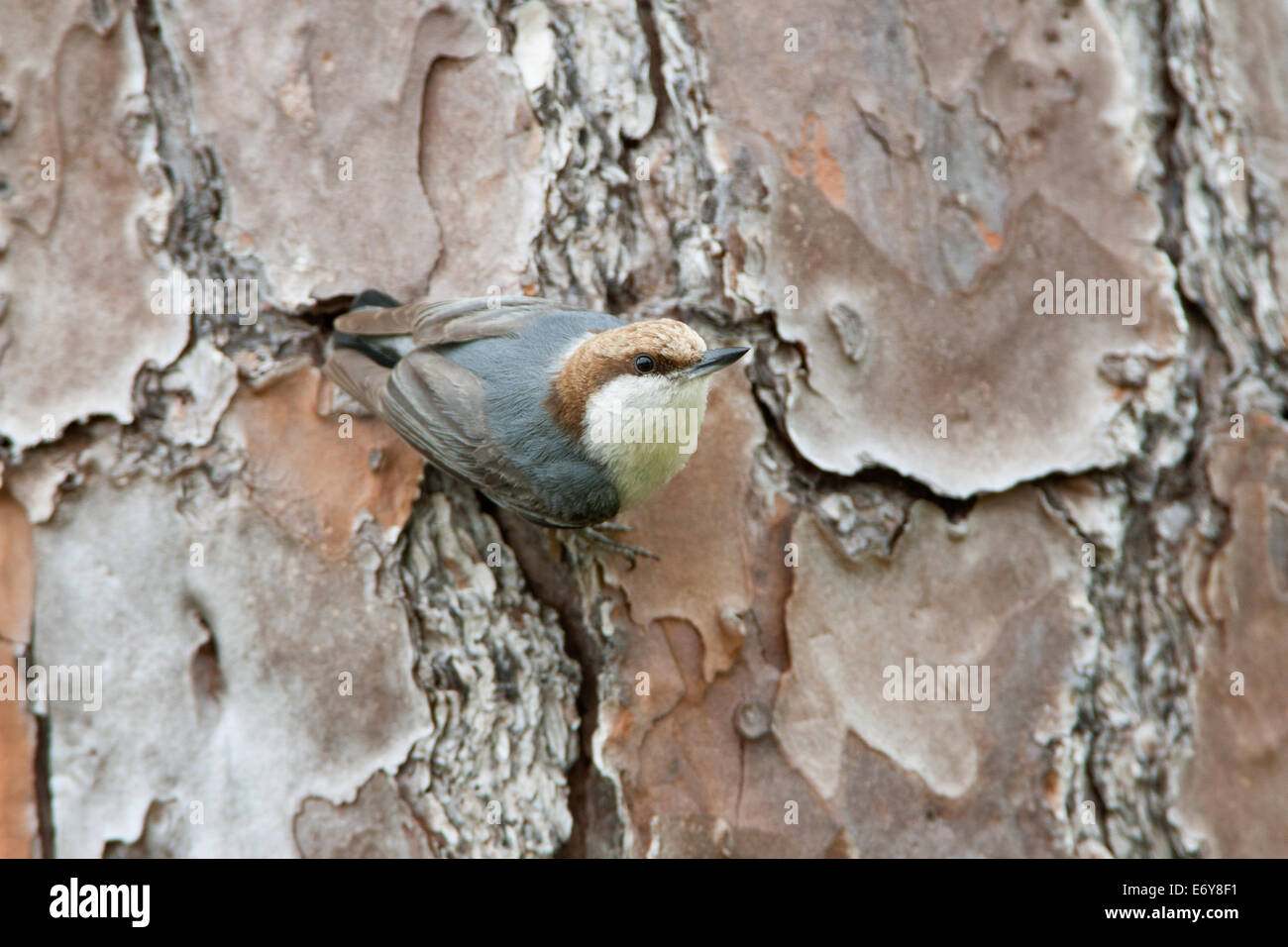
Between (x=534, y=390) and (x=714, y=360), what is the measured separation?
45 centimetres

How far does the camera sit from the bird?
2.20 meters

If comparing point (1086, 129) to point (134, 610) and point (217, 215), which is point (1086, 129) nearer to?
point (217, 215)

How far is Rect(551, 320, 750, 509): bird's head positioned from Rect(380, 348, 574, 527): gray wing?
0.57 feet

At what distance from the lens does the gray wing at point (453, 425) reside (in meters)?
2.22

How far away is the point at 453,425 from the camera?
2268 millimetres

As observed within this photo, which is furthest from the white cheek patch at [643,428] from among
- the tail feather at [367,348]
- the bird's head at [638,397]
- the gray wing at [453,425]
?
the tail feather at [367,348]

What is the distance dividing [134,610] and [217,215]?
0.85 meters

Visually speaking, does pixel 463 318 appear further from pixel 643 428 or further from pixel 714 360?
pixel 714 360

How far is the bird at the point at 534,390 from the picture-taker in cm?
220

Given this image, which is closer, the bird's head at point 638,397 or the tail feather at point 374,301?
the bird's head at point 638,397

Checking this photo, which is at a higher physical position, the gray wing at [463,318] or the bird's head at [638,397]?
the gray wing at [463,318]

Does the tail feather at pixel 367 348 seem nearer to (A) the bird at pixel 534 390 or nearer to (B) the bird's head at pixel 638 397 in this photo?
(A) the bird at pixel 534 390

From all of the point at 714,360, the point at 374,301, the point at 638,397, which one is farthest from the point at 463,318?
the point at 714,360

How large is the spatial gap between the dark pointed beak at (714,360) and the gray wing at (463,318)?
0.35 metres
